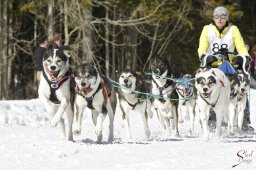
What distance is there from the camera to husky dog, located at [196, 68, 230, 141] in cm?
896

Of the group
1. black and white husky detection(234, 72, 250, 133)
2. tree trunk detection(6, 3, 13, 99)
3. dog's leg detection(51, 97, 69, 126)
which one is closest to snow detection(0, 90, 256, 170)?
dog's leg detection(51, 97, 69, 126)

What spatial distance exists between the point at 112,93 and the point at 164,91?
1.28 meters

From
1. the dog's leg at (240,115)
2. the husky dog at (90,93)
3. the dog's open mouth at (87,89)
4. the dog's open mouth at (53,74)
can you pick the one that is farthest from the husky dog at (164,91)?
the dog's open mouth at (53,74)

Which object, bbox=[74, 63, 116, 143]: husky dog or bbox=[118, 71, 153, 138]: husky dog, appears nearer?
bbox=[74, 63, 116, 143]: husky dog

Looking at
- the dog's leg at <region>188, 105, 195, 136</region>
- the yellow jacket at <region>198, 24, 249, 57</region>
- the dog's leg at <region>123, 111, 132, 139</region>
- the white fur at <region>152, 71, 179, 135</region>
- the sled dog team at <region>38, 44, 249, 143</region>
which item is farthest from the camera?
the dog's leg at <region>188, 105, 195, 136</region>

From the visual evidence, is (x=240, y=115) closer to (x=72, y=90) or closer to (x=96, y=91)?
(x=96, y=91)

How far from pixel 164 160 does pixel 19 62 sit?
2465 cm

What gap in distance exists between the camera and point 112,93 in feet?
32.5

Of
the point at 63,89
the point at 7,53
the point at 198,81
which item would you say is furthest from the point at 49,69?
the point at 7,53

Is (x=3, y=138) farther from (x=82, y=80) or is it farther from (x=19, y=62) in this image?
(x=19, y=62)

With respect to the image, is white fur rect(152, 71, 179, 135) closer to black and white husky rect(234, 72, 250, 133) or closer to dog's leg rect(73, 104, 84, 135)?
black and white husky rect(234, 72, 250, 133)

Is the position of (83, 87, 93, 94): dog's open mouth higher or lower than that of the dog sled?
lower

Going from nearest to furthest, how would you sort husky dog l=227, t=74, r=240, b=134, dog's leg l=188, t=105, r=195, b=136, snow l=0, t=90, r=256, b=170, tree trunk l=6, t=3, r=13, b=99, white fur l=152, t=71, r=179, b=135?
snow l=0, t=90, r=256, b=170, husky dog l=227, t=74, r=240, b=134, white fur l=152, t=71, r=179, b=135, dog's leg l=188, t=105, r=195, b=136, tree trunk l=6, t=3, r=13, b=99

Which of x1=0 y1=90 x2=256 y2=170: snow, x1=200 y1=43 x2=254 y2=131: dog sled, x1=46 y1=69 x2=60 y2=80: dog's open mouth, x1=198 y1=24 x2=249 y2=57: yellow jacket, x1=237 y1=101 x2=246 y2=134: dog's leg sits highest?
x1=198 y1=24 x2=249 y2=57: yellow jacket
